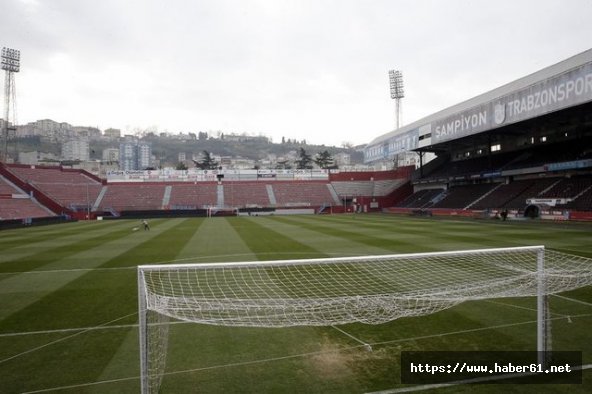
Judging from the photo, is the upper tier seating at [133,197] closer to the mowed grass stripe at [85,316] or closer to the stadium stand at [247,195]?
the stadium stand at [247,195]

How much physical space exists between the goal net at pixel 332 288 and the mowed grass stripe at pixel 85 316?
74 centimetres

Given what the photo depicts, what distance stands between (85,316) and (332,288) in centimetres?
608

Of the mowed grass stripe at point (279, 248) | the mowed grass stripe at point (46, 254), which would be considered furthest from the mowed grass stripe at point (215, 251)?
the mowed grass stripe at point (46, 254)

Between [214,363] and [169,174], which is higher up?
[169,174]

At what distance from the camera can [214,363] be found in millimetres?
6293

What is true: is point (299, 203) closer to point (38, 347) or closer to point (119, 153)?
point (38, 347)

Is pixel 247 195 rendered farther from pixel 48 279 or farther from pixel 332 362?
pixel 332 362

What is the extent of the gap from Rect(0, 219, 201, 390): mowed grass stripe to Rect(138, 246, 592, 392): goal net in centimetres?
74

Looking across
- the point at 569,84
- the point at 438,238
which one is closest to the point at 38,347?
the point at 438,238

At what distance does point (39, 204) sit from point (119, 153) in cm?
13712

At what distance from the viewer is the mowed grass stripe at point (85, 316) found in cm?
624

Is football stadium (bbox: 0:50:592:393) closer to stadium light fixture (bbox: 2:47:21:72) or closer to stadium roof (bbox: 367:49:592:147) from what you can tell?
stadium roof (bbox: 367:49:592:147)

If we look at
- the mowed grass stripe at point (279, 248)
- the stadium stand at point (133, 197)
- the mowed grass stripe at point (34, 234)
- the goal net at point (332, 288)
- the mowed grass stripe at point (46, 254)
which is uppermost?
the stadium stand at point (133, 197)

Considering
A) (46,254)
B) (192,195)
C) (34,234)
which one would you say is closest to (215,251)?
(46,254)
